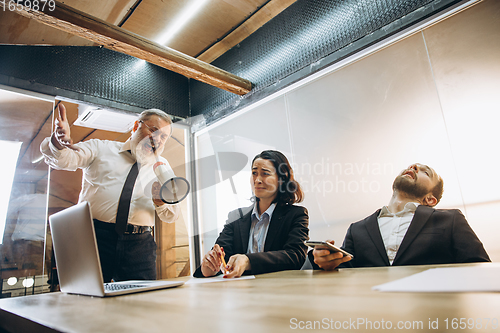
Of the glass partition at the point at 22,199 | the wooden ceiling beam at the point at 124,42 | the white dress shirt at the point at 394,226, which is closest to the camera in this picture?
the white dress shirt at the point at 394,226

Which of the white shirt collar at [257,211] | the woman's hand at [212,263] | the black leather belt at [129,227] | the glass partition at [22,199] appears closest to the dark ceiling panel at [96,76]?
the glass partition at [22,199]

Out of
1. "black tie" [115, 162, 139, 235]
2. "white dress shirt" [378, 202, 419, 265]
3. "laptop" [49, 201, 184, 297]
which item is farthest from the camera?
"black tie" [115, 162, 139, 235]

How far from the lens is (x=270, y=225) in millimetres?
2008

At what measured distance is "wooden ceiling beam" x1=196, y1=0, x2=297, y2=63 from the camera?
3340 mm

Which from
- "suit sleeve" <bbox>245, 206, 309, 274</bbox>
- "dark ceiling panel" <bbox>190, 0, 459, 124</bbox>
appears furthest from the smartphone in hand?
"dark ceiling panel" <bbox>190, 0, 459, 124</bbox>

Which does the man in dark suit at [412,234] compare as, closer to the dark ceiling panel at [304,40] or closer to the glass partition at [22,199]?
the dark ceiling panel at [304,40]

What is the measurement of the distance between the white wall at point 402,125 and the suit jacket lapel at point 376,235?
0.49 meters

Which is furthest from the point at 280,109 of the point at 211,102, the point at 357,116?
the point at 211,102

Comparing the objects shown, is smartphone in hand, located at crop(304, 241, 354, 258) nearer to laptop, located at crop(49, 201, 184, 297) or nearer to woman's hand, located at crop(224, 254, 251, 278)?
woman's hand, located at crop(224, 254, 251, 278)

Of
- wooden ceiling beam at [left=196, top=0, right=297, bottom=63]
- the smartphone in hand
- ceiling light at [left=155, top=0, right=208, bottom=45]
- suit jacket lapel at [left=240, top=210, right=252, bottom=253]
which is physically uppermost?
wooden ceiling beam at [left=196, top=0, right=297, bottom=63]

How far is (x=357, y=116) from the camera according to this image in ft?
8.67

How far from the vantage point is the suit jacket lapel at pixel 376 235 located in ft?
5.81

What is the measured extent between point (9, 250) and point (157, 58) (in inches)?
89.6

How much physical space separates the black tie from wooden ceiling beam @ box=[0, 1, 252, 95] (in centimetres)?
126
